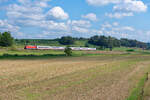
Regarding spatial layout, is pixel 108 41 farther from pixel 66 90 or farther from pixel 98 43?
pixel 66 90

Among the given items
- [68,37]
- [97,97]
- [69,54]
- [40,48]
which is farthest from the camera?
[68,37]

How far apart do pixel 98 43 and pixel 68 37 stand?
98.7 feet

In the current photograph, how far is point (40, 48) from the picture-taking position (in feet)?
330

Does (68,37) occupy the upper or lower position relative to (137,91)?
upper

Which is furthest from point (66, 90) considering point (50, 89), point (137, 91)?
point (137, 91)

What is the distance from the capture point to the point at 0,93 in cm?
1305

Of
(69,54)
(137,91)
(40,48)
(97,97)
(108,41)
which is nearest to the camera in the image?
(97,97)

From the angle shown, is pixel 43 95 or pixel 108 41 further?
pixel 108 41

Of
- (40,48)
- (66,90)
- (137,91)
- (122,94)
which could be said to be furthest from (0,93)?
(40,48)

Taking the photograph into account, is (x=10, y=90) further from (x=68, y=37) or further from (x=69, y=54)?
(x=68, y=37)

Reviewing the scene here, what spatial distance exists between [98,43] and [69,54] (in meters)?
121

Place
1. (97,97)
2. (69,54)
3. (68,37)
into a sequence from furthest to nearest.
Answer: (68,37), (69,54), (97,97)

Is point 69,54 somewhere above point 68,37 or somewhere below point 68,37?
below

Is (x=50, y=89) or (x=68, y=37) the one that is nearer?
(x=50, y=89)
